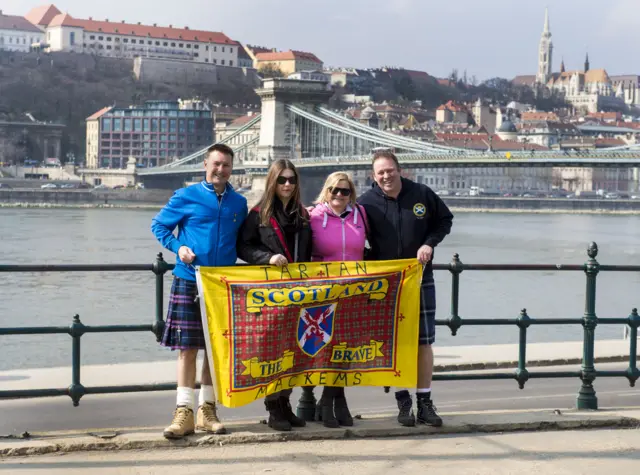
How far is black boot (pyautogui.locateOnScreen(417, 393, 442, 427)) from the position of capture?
138 inches

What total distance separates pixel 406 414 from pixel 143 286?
14.2 metres

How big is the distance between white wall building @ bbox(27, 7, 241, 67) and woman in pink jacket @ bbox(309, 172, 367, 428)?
89435 mm

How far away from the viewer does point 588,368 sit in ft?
12.9

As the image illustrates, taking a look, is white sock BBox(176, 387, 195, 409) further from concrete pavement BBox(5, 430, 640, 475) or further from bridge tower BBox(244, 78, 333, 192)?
bridge tower BBox(244, 78, 333, 192)

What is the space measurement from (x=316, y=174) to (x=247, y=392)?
41.5 meters

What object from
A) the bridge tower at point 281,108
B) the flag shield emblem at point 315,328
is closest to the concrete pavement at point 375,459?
the flag shield emblem at point 315,328

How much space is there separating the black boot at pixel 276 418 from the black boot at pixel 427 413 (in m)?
0.42

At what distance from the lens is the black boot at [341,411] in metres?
→ 3.48

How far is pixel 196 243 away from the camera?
11.1 feet

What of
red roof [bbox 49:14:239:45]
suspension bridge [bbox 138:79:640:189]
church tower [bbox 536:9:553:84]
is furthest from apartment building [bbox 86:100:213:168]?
church tower [bbox 536:9:553:84]

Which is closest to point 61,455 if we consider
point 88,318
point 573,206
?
point 88,318

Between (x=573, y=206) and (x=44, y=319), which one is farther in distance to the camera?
(x=573, y=206)

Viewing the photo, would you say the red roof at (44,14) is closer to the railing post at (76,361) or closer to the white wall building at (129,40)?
the white wall building at (129,40)

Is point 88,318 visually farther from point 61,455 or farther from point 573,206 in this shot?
point 573,206
